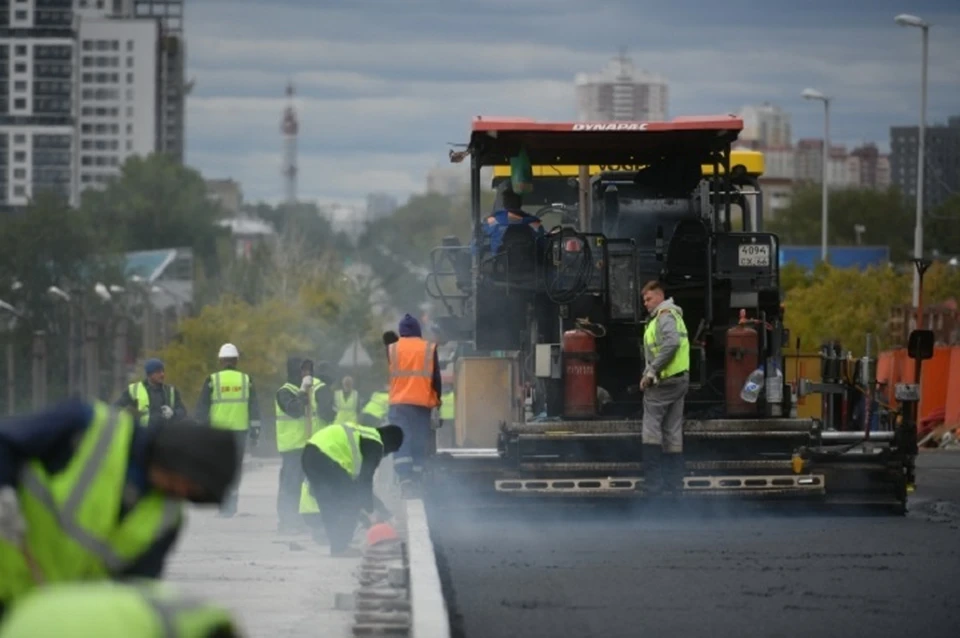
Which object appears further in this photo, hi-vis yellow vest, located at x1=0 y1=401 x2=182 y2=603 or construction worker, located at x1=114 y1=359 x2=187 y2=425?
construction worker, located at x1=114 y1=359 x2=187 y2=425

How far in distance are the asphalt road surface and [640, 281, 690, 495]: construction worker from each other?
0.38 m

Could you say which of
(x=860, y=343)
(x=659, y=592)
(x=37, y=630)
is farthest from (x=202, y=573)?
(x=860, y=343)

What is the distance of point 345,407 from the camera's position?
84.2ft

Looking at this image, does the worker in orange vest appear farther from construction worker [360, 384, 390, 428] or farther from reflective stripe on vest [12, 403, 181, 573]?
reflective stripe on vest [12, 403, 181, 573]

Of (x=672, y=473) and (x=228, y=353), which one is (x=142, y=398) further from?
(x=672, y=473)

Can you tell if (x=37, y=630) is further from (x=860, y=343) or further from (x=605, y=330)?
(x=860, y=343)

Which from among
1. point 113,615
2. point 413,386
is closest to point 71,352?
point 413,386

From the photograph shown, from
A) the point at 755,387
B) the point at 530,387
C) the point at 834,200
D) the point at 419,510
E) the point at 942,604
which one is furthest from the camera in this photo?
the point at 834,200

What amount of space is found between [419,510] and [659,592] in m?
3.69

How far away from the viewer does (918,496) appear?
19609 mm

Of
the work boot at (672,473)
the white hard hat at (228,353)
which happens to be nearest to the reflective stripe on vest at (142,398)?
the white hard hat at (228,353)

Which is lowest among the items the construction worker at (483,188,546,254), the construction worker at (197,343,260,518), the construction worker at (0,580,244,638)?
the construction worker at (197,343,260,518)

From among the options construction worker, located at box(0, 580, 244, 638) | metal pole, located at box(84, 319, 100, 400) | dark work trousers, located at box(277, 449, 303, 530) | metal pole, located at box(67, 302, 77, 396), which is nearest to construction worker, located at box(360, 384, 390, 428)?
dark work trousers, located at box(277, 449, 303, 530)

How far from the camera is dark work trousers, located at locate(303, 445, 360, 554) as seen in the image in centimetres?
1423
